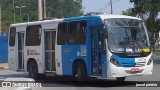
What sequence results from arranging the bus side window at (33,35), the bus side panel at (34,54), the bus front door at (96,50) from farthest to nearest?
the bus side window at (33,35)
the bus side panel at (34,54)
the bus front door at (96,50)

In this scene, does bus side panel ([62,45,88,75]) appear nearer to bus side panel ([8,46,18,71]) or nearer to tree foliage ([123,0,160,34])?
bus side panel ([8,46,18,71])

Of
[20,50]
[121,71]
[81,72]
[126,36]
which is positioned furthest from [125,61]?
[20,50]

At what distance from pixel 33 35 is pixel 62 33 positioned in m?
2.54

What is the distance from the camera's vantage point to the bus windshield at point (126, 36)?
16.9 metres

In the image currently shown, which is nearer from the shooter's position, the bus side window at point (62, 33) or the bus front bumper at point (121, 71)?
the bus front bumper at point (121, 71)

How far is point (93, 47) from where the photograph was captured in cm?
1755

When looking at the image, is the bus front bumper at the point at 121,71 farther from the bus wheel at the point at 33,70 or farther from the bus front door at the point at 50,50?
the bus wheel at the point at 33,70

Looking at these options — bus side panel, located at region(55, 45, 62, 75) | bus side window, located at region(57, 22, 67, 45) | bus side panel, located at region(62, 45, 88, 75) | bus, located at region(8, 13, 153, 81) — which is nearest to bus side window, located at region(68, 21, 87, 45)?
bus, located at region(8, 13, 153, 81)

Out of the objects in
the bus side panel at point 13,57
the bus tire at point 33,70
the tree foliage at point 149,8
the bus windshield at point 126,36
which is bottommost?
the bus tire at point 33,70

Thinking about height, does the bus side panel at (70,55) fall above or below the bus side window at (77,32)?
below

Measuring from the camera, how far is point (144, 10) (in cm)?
5600

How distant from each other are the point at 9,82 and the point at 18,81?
0.31 m

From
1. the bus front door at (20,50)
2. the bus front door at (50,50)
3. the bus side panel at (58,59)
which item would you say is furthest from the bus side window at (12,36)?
the bus side panel at (58,59)

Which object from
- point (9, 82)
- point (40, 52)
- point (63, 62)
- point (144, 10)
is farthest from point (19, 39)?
point (144, 10)
